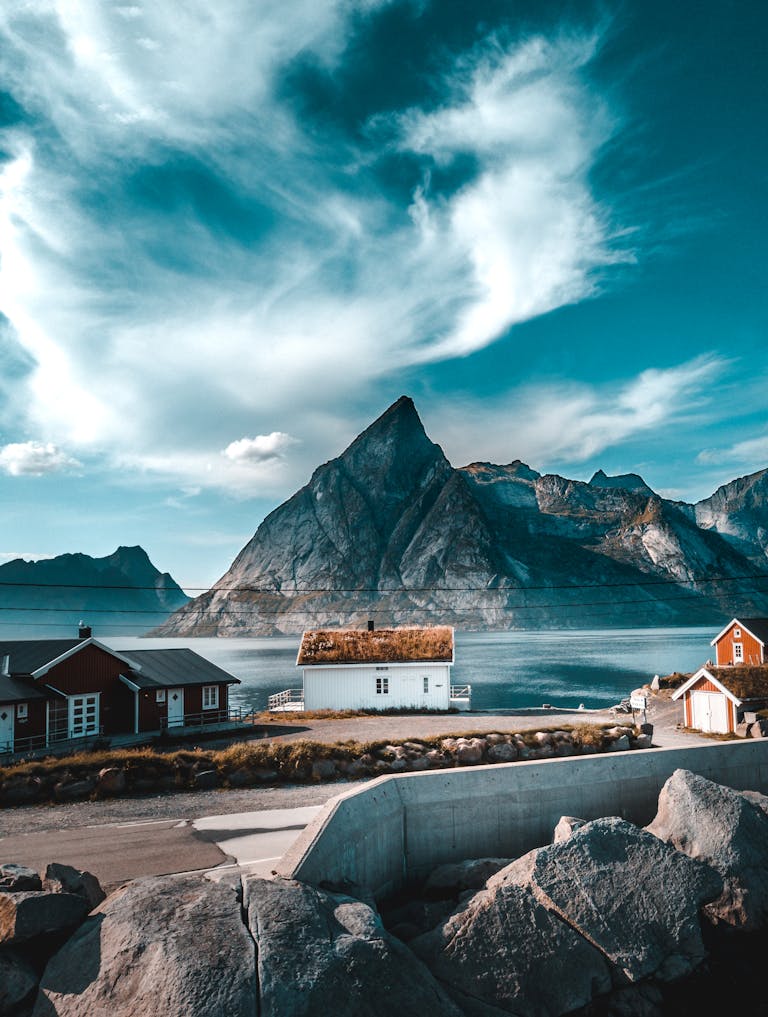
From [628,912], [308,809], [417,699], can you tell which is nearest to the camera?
[628,912]

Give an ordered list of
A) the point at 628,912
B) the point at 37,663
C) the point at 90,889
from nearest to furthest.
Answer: the point at 90,889 < the point at 628,912 < the point at 37,663

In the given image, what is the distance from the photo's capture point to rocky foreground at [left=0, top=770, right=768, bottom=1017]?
7457mm

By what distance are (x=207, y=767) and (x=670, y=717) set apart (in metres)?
34.8

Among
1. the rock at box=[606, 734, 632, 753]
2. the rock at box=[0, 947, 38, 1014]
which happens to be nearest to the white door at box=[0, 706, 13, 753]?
the rock at box=[606, 734, 632, 753]

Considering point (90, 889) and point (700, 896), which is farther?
point (700, 896)

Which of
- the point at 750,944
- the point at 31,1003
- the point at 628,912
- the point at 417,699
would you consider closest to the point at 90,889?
the point at 31,1003

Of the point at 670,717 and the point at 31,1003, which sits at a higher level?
the point at 31,1003

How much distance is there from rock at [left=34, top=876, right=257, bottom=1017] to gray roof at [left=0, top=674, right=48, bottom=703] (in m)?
22.7

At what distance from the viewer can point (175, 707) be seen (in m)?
35.5

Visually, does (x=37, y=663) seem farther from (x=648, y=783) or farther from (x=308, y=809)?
(x=648, y=783)

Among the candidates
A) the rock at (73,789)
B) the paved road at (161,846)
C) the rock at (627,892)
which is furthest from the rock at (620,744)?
the rock at (73,789)

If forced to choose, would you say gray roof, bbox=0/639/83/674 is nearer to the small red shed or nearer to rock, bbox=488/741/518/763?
rock, bbox=488/741/518/763

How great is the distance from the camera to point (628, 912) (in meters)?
10.6

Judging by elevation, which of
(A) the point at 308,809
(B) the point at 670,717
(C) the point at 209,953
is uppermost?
(C) the point at 209,953
